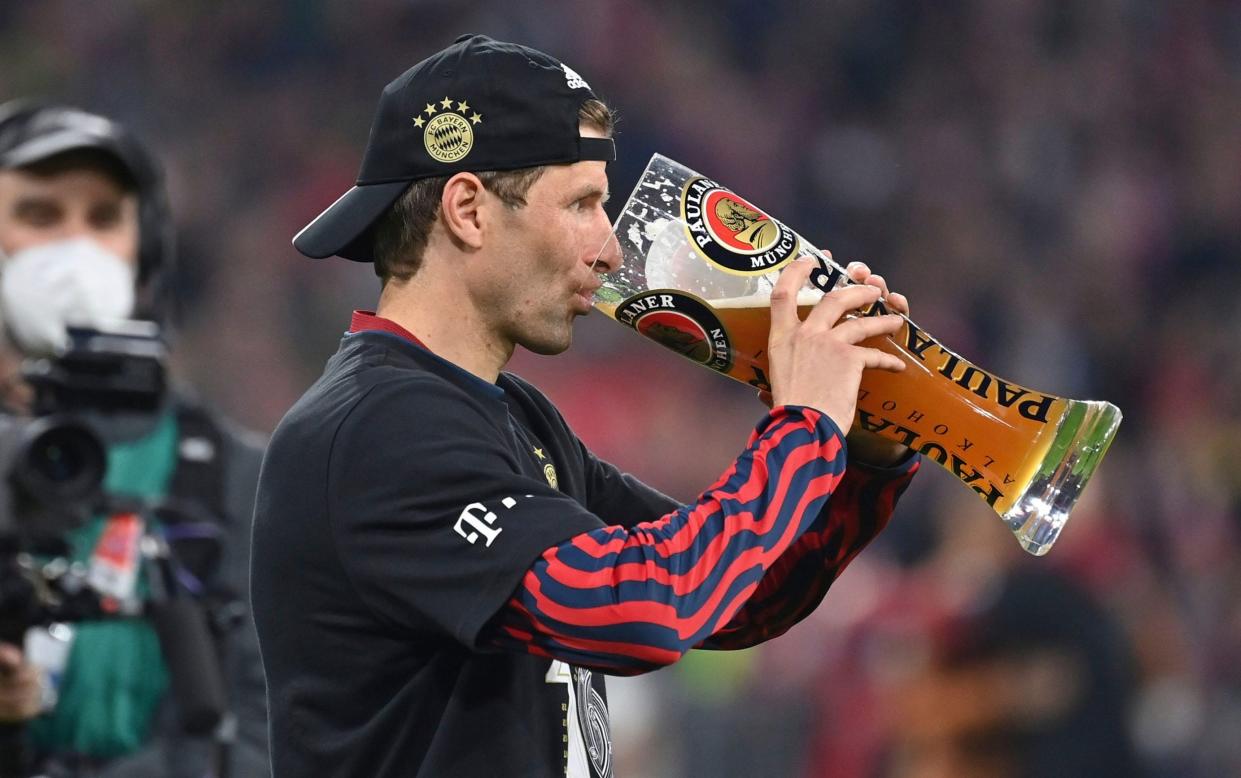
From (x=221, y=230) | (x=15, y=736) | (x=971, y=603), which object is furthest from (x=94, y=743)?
(x=221, y=230)

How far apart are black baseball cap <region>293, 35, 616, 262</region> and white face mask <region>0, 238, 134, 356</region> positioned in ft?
4.41

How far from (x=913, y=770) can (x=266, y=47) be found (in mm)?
6214

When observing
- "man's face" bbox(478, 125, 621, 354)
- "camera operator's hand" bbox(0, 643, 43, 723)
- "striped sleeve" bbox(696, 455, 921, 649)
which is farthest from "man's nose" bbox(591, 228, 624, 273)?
"camera operator's hand" bbox(0, 643, 43, 723)

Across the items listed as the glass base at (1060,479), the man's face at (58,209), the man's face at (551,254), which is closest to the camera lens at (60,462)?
the man's face at (58,209)

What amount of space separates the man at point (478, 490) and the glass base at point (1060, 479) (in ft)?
0.93

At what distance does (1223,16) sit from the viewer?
406 inches

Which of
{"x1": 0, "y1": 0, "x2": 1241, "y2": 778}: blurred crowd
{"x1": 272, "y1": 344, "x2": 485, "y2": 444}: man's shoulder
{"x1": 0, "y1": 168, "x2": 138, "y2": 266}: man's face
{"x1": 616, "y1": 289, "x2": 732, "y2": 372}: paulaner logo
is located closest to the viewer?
{"x1": 272, "y1": 344, "x2": 485, "y2": 444}: man's shoulder

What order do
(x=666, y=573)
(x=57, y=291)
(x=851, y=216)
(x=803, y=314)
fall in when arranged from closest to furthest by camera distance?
(x=666, y=573), (x=803, y=314), (x=57, y=291), (x=851, y=216)

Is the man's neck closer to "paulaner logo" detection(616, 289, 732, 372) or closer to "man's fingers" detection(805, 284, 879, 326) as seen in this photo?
"paulaner logo" detection(616, 289, 732, 372)

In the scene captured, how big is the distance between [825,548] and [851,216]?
24.2ft

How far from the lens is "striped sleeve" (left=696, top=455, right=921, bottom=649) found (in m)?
2.56

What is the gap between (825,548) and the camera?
2584mm

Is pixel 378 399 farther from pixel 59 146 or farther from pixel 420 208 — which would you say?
pixel 59 146

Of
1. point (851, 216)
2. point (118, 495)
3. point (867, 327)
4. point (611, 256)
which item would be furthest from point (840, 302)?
point (851, 216)
